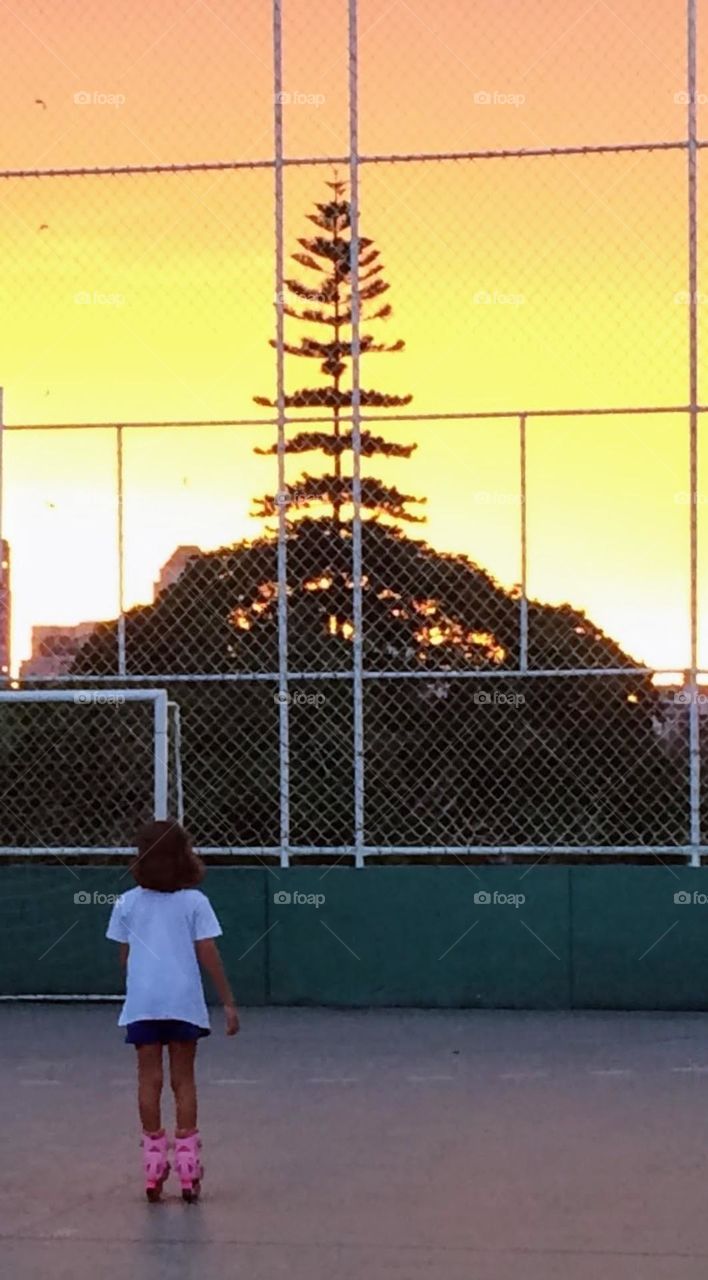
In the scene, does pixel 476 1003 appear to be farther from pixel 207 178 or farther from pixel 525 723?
pixel 525 723

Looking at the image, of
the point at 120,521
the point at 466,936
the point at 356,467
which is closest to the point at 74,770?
the point at 120,521

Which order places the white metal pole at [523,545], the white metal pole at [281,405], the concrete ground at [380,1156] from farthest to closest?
the white metal pole at [281,405] < the white metal pole at [523,545] < the concrete ground at [380,1156]

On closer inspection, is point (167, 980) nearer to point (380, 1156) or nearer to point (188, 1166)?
point (188, 1166)

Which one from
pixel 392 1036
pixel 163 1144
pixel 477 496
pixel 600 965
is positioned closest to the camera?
pixel 163 1144

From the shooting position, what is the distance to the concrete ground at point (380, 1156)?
327 inches

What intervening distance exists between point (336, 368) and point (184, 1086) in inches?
1318

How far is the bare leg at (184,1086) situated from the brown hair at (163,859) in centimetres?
61

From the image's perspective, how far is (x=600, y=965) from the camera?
Answer: 17.1m

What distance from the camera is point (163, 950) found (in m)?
9.55

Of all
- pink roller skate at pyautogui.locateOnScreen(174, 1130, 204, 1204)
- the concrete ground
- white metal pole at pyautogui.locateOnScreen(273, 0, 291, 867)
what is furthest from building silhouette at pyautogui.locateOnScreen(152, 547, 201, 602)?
pink roller skate at pyautogui.locateOnScreen(174, 1130, 204, 1204)

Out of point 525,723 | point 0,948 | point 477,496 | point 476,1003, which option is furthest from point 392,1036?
point 525,723

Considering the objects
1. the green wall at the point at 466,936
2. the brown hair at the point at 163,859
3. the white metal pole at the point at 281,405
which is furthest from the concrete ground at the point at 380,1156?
the white metal pole at the point at 281,405

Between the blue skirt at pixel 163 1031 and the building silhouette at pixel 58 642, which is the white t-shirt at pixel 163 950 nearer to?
the blue skirt at pixel 163 1031

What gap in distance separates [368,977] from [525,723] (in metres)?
16.5
